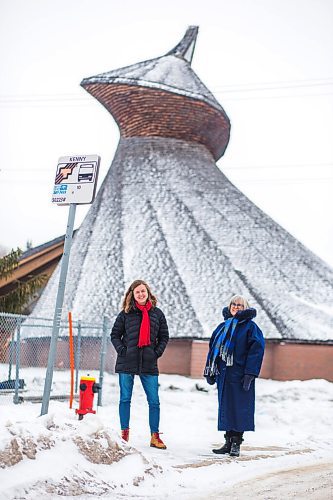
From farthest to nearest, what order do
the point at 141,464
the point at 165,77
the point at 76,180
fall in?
the point at 165,77
the point at 76,180
the point at 141,464

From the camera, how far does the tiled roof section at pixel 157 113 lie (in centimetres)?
1884

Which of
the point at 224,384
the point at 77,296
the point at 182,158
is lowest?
the point at 224,384

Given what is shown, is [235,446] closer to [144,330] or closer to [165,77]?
[144,330]

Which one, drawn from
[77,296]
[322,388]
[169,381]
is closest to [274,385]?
[322,388]

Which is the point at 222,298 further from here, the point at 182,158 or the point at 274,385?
the point at 182,158

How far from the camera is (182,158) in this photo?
19.1 meters

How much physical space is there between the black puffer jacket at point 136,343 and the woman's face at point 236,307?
2.15 ft

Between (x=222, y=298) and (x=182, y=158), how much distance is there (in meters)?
4.67

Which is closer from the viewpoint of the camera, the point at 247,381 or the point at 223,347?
the point at 247,381

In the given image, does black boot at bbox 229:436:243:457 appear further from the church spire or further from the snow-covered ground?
the church spire

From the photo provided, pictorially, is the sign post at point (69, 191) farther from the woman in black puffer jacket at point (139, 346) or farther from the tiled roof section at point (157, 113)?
the tiled roof section at point (157, 113)

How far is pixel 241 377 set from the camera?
21.9 ft

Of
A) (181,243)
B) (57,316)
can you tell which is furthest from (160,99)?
(57,316)

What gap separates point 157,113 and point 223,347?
1296cm
